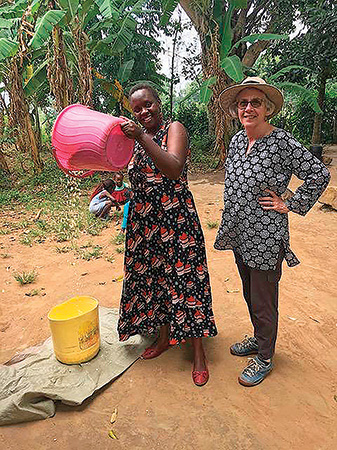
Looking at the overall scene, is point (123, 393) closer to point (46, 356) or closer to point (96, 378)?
point (96, 378)

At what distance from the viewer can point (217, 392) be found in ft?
6.23

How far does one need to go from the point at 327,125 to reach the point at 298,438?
39.5 feet

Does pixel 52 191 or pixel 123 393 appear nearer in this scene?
pixel 123 393

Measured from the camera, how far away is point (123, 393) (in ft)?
6.38

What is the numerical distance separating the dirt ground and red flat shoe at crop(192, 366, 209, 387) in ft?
0.11

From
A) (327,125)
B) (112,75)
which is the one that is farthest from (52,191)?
(327,125)

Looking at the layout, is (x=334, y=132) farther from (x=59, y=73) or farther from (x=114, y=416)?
(x=114, y=416)

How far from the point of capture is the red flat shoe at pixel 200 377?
1.95 metres

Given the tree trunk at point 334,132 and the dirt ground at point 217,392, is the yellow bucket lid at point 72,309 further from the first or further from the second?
the tree trunk at point 334,132

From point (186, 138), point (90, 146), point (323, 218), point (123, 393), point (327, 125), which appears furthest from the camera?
point (327, 125)

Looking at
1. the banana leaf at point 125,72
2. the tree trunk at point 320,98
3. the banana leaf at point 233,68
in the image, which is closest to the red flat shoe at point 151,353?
the banana leaf at point 233,68

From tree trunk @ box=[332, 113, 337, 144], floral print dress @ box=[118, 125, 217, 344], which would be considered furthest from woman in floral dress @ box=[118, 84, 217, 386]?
tree trunk @ box=[332, 113, 337, 144]

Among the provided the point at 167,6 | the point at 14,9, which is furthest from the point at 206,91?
the point at 14,9

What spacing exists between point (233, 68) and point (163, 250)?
16.8 feet
